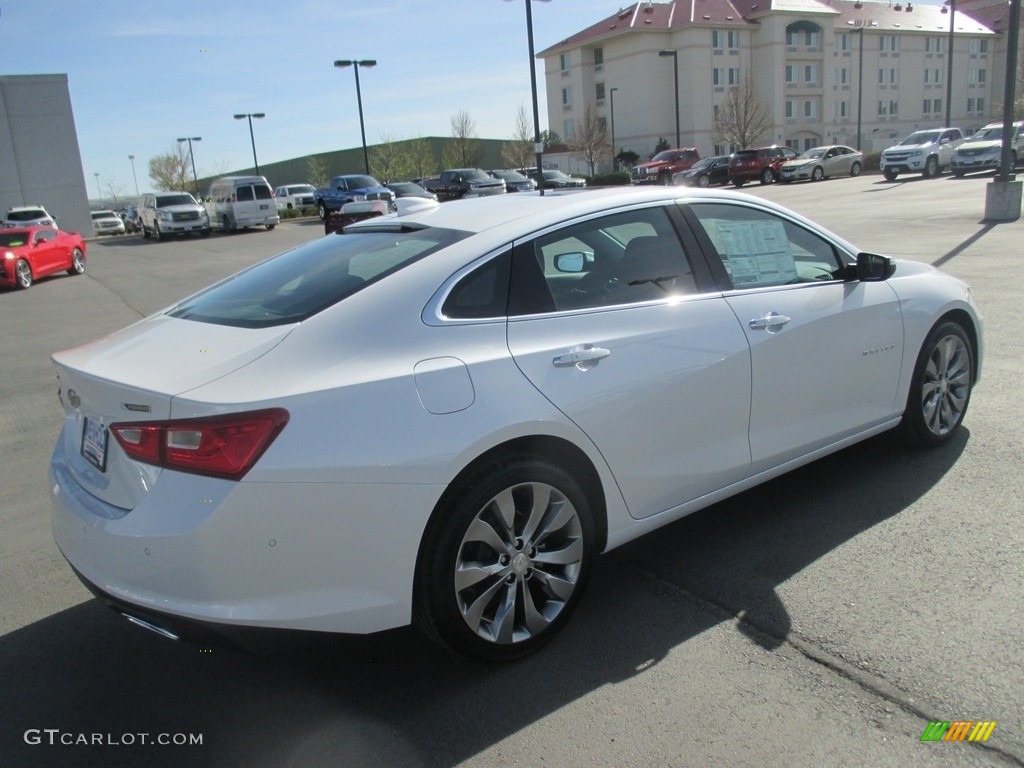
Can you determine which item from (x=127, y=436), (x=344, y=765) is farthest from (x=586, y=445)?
(x=127, y=436)

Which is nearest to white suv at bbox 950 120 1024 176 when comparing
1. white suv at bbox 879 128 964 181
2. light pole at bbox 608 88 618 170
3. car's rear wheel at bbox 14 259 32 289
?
white suv at bbox 879 128 964 181

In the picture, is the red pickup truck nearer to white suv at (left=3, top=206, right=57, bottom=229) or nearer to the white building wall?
white suv at (left=3, top=206, right=57, bottom=229)

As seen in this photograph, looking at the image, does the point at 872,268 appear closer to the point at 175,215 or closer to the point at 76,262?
the point at 76,262

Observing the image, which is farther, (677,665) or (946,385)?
(946,385)

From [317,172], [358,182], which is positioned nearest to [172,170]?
[317,172]

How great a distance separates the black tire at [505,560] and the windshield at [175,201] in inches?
1394

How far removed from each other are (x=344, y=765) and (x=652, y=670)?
1108 millimetres

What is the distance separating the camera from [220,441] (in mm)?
2506

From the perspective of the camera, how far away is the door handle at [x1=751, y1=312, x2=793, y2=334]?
12.3ft

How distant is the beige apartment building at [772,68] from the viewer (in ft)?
229

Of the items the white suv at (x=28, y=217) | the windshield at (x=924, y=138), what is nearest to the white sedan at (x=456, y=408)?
the white suv at (x=28, y=217)

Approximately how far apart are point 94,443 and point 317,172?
86.2 meters

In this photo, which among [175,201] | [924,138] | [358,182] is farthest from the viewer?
[924,138]

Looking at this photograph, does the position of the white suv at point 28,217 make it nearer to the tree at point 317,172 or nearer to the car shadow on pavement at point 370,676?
the car shadow on pavement at point 370,676
